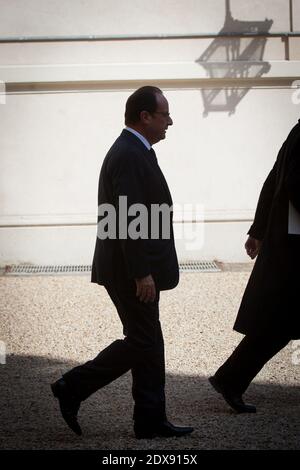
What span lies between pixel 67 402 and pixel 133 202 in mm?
1072

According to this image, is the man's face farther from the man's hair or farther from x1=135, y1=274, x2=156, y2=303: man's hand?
x1=135, y1=274, x2=156, y2=303: man's hand

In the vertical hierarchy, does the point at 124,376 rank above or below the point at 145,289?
below

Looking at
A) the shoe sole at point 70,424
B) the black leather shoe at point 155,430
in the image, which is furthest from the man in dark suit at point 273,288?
the shoe sole at point 70,424

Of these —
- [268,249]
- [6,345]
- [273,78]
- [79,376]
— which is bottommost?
[6,345]

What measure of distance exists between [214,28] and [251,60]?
585 mm

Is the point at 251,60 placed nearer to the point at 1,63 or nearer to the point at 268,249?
the point at 1,63

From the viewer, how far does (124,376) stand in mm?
5645

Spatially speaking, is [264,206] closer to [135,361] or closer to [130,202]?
[130,202]

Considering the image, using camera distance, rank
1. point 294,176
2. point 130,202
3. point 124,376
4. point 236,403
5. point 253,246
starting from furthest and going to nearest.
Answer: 1. point 124,376
2. point 253,246
3. point 236,403
4. point 294,176
5. point 130,202

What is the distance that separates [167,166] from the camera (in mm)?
10242

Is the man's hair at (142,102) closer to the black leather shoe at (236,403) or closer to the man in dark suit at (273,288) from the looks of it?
the man in dark suit at (273,288)

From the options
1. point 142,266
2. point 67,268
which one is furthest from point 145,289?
point 67,268
